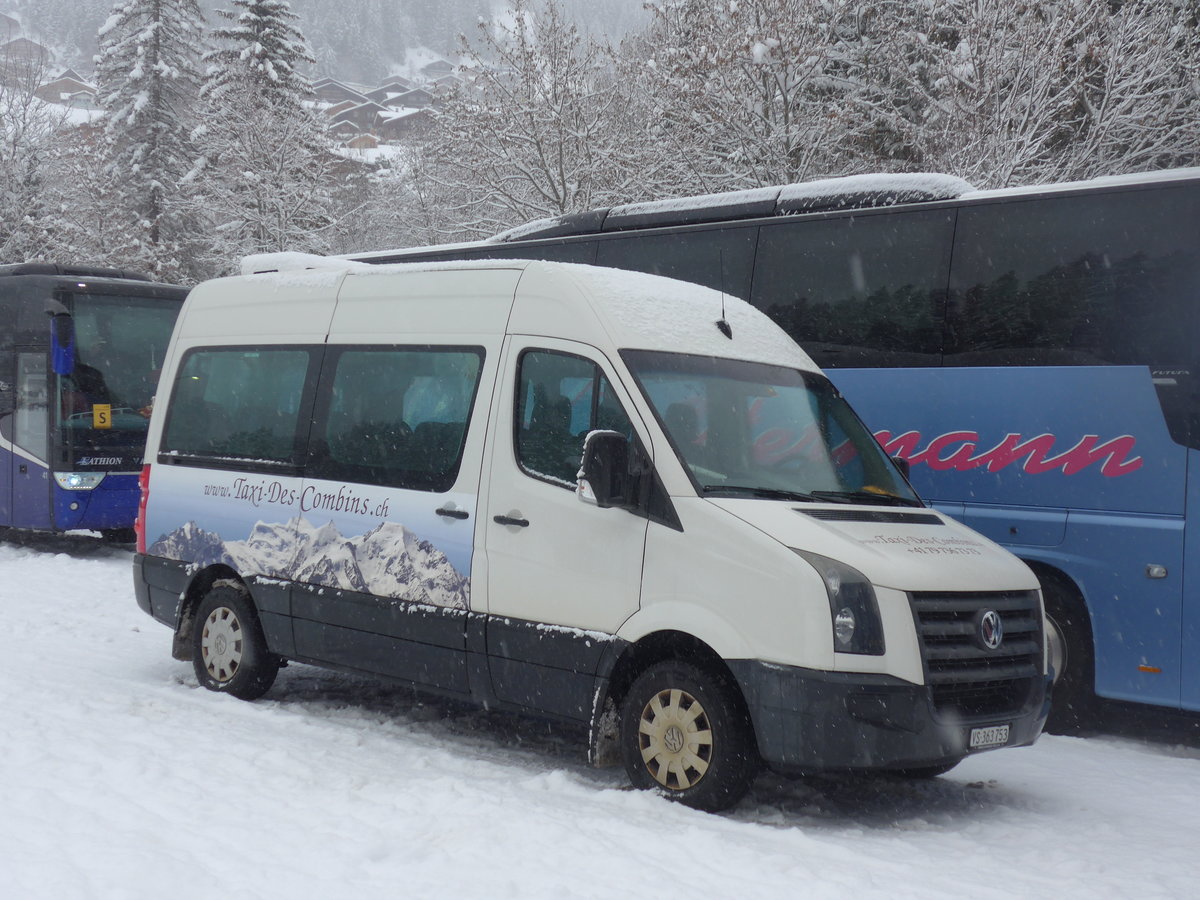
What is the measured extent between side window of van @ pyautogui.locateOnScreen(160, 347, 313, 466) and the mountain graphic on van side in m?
0.52

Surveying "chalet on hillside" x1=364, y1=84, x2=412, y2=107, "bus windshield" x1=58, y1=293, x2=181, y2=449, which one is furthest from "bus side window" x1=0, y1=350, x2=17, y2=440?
"chalet on hillside" x1=364, y1=84, x2=412, y2=107

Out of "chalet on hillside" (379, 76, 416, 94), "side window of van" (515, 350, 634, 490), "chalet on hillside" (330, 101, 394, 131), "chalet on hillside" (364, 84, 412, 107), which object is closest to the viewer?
"side window of van" (515, 350, 634, 490)

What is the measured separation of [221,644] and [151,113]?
37.2 metres

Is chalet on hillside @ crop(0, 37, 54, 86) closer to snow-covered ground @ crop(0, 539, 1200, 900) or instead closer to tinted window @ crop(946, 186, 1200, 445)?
snow-covered ground @ crop(0, 539, 1200, 900)

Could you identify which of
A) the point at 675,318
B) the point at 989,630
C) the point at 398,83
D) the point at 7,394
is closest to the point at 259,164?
the point at 7,394

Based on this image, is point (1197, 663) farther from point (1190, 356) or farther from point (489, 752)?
point (489, 752)

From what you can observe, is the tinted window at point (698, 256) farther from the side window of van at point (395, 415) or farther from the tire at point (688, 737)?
the tire at point (688, 737)

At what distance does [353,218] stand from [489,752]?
1585 inches

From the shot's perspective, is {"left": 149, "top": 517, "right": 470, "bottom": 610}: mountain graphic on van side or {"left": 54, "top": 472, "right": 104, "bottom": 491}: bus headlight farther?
{"left": 54, "top": 472, "right": 104, "bottom": 491}: bus headlight

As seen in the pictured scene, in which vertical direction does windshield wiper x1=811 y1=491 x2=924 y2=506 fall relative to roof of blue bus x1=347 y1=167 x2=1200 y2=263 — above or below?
below

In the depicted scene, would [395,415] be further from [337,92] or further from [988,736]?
[337,92]

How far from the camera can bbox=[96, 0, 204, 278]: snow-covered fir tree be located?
40719 mm

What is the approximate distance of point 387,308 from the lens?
25.3ft

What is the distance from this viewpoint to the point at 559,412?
6621 millimetres
